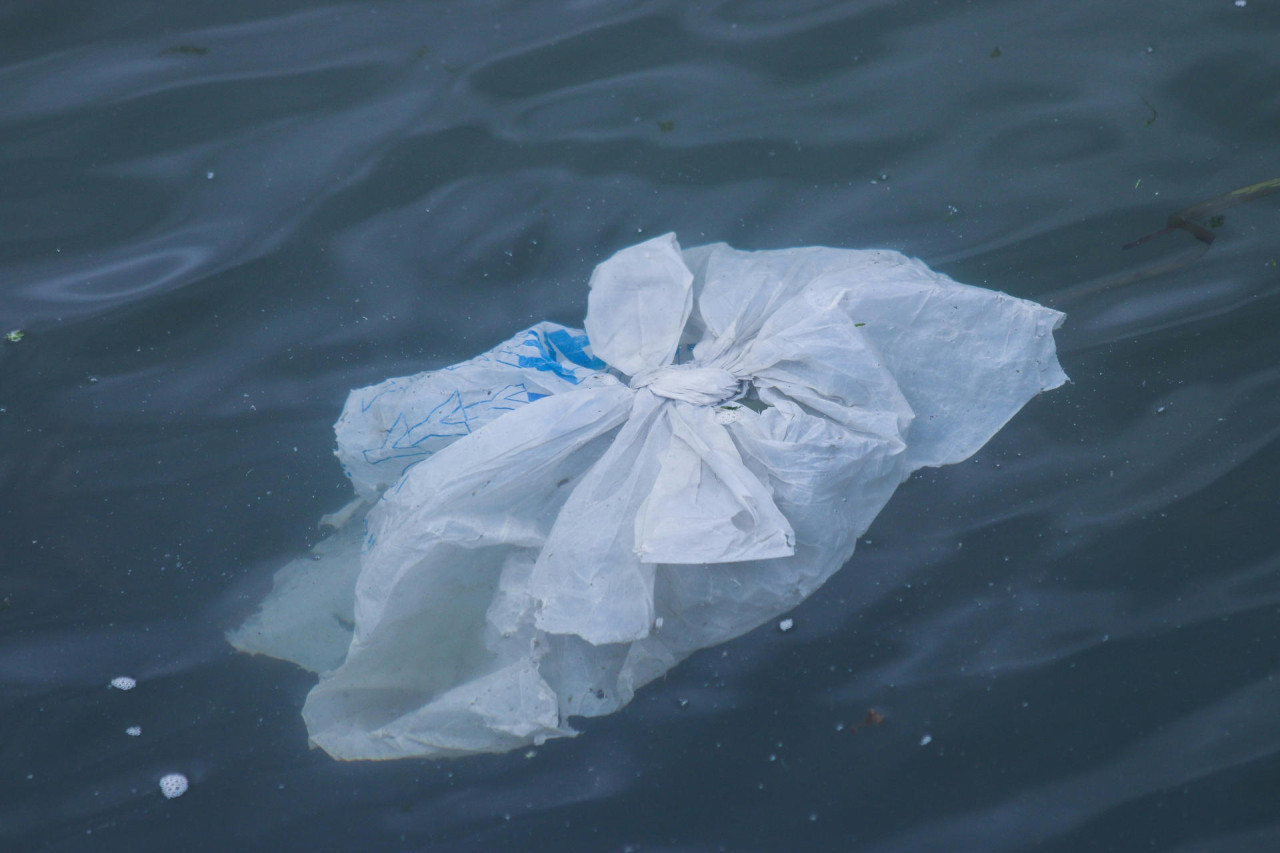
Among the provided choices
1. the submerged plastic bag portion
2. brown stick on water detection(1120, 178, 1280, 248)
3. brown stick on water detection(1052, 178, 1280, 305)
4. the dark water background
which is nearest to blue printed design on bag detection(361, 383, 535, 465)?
the submerged plastic bag portion

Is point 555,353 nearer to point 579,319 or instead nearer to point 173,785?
point 579,319

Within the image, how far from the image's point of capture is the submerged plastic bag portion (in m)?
1.03

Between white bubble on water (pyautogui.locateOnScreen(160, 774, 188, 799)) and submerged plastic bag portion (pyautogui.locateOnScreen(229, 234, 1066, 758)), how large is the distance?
13.0 inches

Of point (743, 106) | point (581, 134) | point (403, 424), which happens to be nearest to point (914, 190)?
point (743, 106)

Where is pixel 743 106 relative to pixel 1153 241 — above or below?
above

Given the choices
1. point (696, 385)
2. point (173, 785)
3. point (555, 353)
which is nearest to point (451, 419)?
point (555, 353)

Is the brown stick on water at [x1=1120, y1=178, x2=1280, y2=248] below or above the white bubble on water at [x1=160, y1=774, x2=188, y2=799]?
above

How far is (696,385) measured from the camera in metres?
1.11

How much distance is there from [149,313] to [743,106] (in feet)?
3.84

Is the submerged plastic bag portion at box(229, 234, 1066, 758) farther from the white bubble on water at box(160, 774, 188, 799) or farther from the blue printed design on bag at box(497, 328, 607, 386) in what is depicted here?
the white bubble on water at box(160, 774, 188, 799)

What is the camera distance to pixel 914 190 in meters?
1.58

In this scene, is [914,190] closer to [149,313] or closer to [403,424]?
[403,424]

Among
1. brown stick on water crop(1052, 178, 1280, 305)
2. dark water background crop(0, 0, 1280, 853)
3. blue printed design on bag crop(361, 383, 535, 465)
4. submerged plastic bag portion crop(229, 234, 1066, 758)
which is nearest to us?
submerged plastic bag portion crop(229, 234, 1066, 758)

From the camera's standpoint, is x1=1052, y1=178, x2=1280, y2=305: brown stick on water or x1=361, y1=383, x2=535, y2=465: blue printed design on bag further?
x1=1052, y1=178, x2=1280, y2=305: brown stick on water
